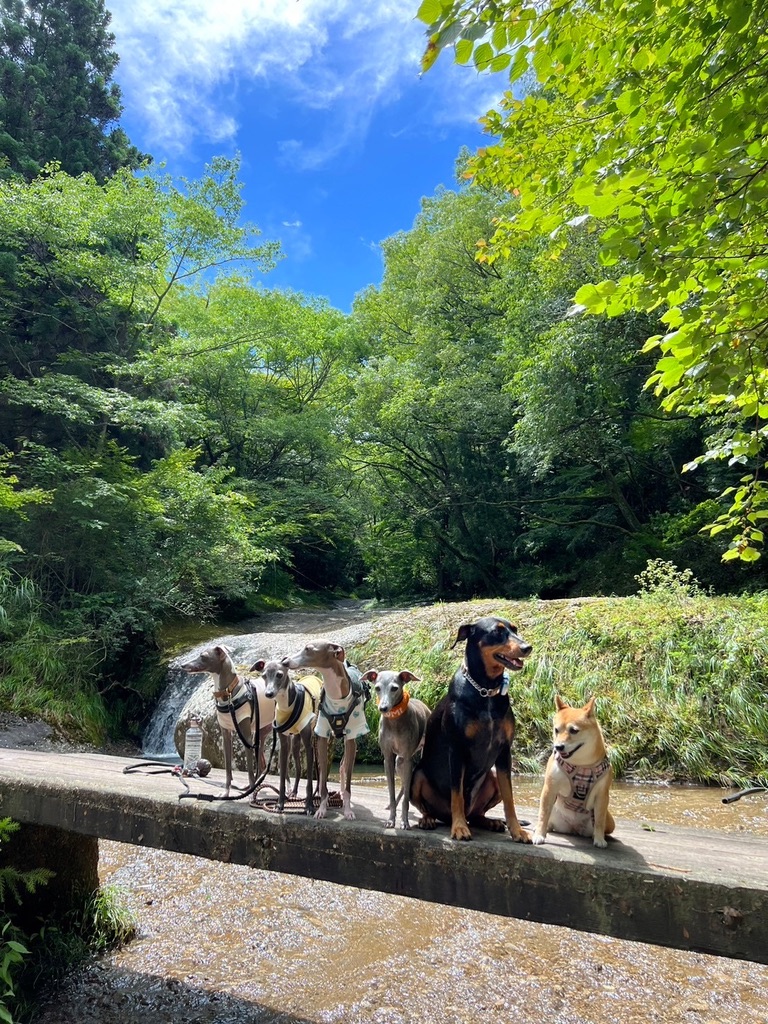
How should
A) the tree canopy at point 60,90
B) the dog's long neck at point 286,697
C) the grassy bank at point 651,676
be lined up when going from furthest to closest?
1. the tree canopy at point 60,90
2. the grassy bank at point 651,676
3. the dog's long neck at point 286,697

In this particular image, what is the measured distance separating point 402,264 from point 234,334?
9.56 meters

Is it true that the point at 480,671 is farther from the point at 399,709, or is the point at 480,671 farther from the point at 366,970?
the point at 366,970

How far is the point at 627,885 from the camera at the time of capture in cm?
200

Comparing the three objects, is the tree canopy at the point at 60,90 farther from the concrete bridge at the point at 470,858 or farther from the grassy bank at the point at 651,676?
the concrete bridge at the point at 470,858

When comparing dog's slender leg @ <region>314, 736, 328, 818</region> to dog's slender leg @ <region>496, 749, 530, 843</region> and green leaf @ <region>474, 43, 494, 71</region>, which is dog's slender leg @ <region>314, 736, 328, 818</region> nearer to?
dog's slender leg @ <region>496, 749, 530, 843</region>

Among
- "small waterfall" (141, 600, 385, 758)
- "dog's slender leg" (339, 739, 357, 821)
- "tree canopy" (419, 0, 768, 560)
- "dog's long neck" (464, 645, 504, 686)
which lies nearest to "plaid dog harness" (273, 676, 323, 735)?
"dog's slender leg" (339, 739, 357, 821)

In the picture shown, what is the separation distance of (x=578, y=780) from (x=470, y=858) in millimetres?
509

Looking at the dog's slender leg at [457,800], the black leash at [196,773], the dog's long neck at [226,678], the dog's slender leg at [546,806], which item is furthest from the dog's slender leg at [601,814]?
the dog's long neck at [226,678]

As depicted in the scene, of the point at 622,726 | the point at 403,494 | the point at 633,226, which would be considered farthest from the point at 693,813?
the point at 403,494

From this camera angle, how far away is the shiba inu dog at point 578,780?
92.7 inches

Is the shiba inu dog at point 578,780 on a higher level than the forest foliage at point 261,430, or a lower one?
lower

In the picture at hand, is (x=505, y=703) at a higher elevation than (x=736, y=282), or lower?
lower

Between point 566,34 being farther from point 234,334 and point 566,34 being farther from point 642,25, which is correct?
point 234,334

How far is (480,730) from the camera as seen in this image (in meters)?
2.36
